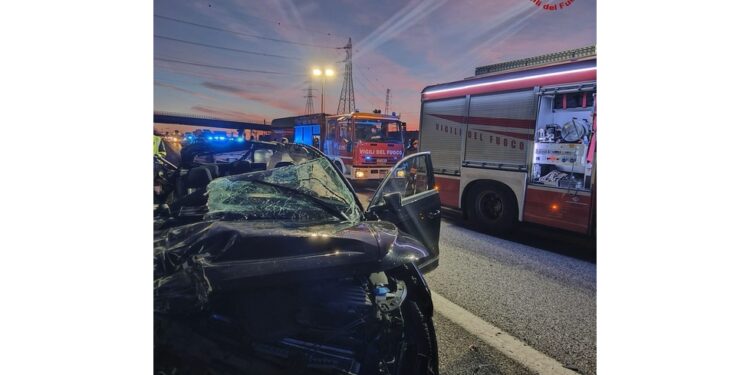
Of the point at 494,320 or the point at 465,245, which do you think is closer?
the point at 494,320

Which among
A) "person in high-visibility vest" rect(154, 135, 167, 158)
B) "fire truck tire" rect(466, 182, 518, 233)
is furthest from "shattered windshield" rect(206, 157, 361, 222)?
"fire truck tire" rect(466, 182, 518, 233)

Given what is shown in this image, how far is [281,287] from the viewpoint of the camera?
0.97 m

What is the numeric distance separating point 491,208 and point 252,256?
134 inches

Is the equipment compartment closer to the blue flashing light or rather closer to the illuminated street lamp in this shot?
the illuminated street lamp

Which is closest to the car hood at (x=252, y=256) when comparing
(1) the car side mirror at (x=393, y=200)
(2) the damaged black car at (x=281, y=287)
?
(2) the damaged black car at (x=281, y=287)

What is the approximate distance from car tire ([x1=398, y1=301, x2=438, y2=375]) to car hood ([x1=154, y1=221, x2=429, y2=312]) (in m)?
0.21

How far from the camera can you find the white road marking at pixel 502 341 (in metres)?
1.51

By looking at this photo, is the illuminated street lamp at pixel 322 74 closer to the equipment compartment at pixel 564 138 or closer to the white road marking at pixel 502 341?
the white road marking at pixel 502 341

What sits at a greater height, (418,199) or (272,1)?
(272,1)

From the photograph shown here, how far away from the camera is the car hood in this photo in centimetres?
87
